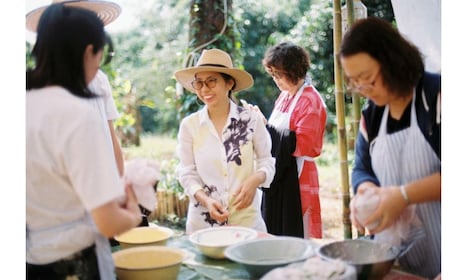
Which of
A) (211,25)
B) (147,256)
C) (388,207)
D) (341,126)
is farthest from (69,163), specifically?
(211,25)

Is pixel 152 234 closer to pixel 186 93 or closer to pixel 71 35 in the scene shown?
pixel 71 35

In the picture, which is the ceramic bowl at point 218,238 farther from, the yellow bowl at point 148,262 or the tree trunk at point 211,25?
the tree trunk at point 211,25

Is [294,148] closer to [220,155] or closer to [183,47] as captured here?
[220,155]

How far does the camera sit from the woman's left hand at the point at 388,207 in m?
1.18

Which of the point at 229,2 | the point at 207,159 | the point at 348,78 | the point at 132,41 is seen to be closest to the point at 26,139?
the point at 348,78

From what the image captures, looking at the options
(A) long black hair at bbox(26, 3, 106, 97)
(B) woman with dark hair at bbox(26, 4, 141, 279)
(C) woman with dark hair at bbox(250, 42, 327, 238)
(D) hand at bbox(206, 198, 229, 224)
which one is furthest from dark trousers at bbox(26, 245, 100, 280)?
(C) woman with dark hair at bbox(250, 42, 327, 238)

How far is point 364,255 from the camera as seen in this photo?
132cm

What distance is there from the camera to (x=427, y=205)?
1.27 m

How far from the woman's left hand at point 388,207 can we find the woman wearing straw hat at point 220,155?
2.51 feet

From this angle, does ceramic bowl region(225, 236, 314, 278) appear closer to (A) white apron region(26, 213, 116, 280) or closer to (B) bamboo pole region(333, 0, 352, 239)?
(A) white apron region(26, 213, 116, 280)

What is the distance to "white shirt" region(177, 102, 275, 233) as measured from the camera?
196cm

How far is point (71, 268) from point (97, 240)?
86mm

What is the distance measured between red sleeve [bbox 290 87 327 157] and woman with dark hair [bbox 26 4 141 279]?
4.99ft

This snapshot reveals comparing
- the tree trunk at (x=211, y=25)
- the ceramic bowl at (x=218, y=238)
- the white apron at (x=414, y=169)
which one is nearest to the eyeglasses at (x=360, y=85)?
the white apron at (x=414, y=169)
